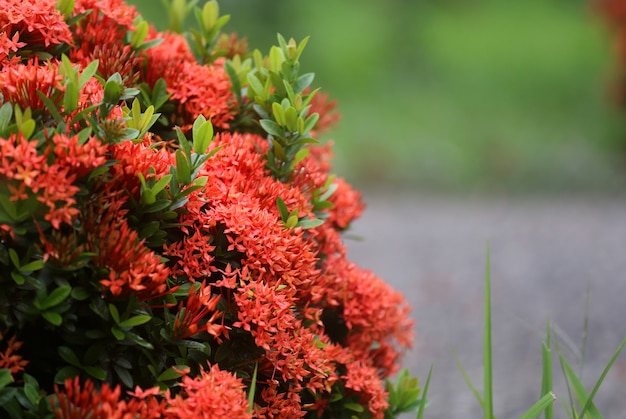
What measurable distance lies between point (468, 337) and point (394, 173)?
5364mm

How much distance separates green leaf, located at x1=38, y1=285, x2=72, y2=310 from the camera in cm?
146

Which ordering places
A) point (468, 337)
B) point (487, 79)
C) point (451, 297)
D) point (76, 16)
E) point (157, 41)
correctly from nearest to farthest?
point (76, 16)
point (157, 41)
point (468, 337)
point (451, 297)
point (487, 79)

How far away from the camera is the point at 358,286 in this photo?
2.19 meters

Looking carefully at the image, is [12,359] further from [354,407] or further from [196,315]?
[354,407]

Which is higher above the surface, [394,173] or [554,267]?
[394,173]

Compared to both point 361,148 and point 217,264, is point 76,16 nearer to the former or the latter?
point 217,264

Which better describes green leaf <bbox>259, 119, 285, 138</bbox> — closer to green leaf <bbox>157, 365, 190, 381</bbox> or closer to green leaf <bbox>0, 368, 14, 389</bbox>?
green leaf <bbox>157, 365, 190, 381</bbox>

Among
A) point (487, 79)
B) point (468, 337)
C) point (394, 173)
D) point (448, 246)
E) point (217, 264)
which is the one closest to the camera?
point (217, 264)

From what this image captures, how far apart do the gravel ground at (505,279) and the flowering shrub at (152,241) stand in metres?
0.90

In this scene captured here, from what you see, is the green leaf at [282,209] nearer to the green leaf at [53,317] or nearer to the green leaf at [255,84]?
the green leaf at [255,84]

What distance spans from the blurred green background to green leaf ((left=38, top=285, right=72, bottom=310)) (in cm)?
891

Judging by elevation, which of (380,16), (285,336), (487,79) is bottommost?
(285,336)

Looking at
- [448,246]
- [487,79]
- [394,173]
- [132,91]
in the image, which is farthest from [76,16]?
[487,79]

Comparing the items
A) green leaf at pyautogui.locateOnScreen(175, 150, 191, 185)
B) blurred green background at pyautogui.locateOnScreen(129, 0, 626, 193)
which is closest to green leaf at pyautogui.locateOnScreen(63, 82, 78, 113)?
green leaf at pyautogui.locateOnScreen(175, 150, 191, 185)
